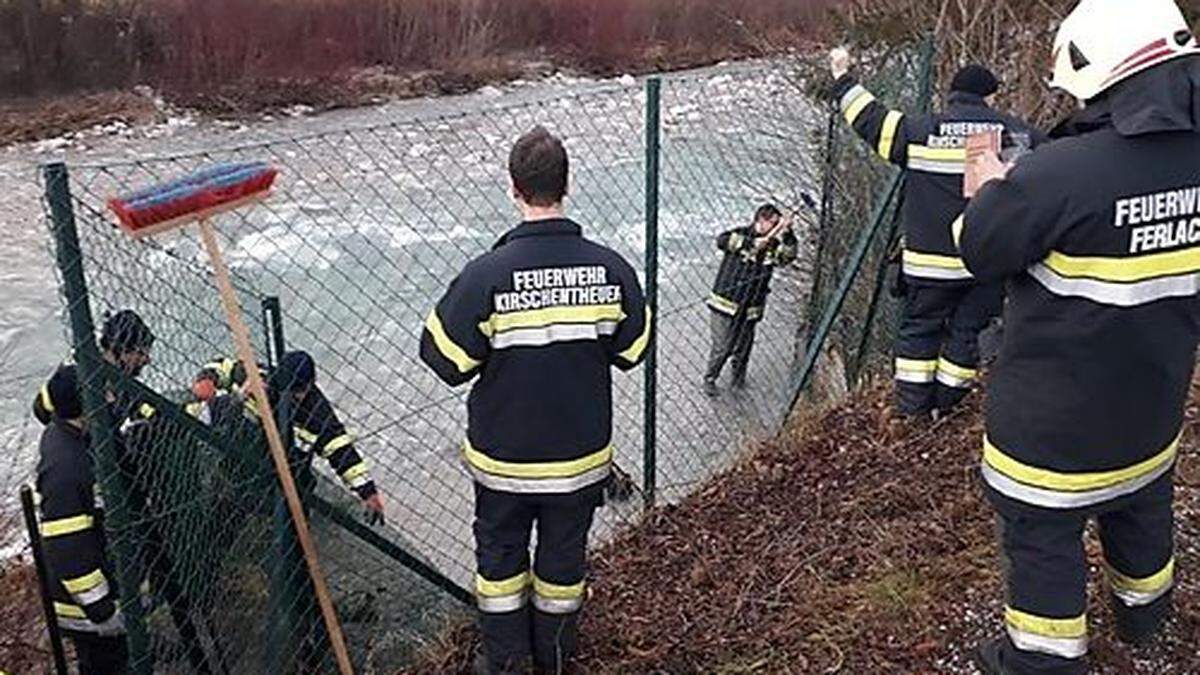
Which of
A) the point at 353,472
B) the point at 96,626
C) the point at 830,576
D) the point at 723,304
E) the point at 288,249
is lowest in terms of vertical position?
the point at 288,249

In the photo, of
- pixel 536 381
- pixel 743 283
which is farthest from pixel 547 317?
pixel 743 283

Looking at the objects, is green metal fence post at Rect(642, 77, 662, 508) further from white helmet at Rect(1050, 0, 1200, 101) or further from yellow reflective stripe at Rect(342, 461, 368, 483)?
white helmet at Rect(1050, 0, 1200, 101)

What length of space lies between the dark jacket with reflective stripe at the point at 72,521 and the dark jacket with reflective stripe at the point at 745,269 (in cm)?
465

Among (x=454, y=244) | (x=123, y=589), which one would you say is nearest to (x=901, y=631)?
(x=123, y=589)

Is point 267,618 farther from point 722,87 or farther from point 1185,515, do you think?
point 722,87

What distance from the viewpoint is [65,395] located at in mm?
4133

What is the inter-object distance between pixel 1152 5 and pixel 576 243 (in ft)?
4.50

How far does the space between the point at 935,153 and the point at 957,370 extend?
0.84 metres

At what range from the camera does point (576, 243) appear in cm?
313

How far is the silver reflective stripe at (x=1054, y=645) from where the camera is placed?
2.86 m

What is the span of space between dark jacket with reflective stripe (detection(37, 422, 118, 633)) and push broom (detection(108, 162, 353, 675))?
1.05 metres

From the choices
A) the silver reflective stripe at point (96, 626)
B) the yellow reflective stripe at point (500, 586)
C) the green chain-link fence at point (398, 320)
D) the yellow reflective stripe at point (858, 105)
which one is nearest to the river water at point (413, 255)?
the green chain-link fence at point (398, 320)

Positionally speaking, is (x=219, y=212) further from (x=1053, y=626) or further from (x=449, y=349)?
(x=1053, y=626)

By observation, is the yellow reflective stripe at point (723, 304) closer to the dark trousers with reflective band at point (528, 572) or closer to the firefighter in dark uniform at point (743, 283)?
the firefighter in dark uniform at point (743, 283)
